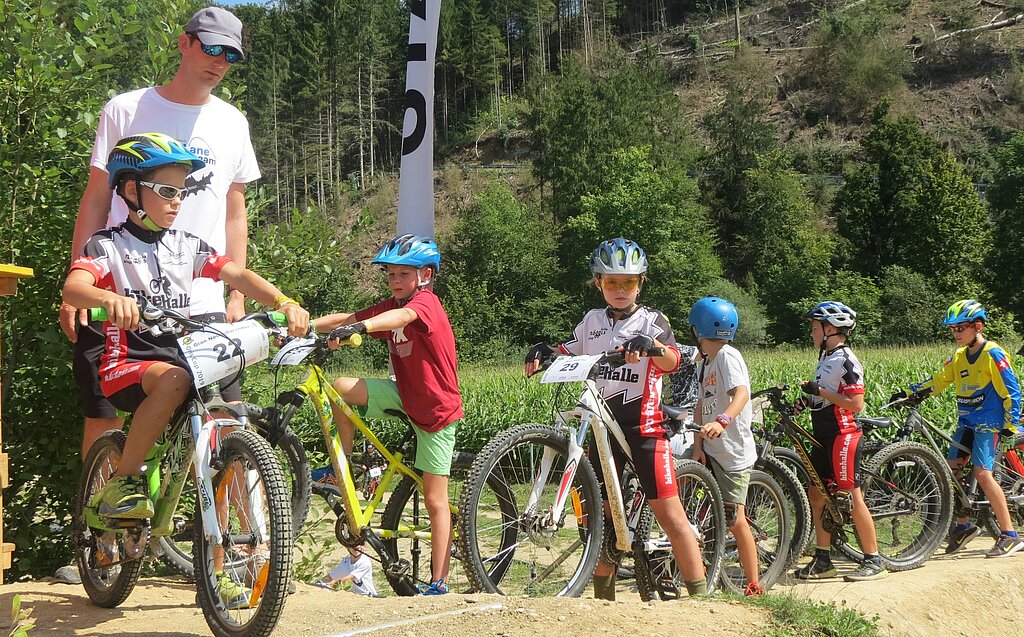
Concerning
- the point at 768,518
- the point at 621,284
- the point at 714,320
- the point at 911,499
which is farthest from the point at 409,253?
the point at 911,499

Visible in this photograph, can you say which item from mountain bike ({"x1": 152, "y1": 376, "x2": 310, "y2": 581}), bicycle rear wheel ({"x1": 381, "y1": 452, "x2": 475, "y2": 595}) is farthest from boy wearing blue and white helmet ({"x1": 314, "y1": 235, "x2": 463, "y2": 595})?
mountain bike ({"x1": 152, "y1": 376, "x2": 310, "y2": 581})

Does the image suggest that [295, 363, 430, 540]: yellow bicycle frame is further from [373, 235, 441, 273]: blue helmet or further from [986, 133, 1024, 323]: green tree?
[986, 133, 1024, 323]: green tree

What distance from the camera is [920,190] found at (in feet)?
193

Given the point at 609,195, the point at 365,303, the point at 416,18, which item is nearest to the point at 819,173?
the point at 609,195

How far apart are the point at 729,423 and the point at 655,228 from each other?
55.1 m

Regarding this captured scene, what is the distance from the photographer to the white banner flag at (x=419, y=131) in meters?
7.87

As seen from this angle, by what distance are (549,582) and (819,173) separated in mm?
80687

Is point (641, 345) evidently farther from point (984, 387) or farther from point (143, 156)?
point (984, 387)

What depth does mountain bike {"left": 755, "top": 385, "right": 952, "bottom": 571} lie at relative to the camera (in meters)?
7.68

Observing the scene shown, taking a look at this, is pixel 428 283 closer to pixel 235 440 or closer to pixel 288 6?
pixel 235 440

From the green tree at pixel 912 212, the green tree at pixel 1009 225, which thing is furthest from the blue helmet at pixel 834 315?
the green tree at pixel 912 212

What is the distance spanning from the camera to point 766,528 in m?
6.95

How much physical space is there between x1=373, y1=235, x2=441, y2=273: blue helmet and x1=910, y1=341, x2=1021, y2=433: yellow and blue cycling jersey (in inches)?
213

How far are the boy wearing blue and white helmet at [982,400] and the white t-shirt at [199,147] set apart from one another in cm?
631
